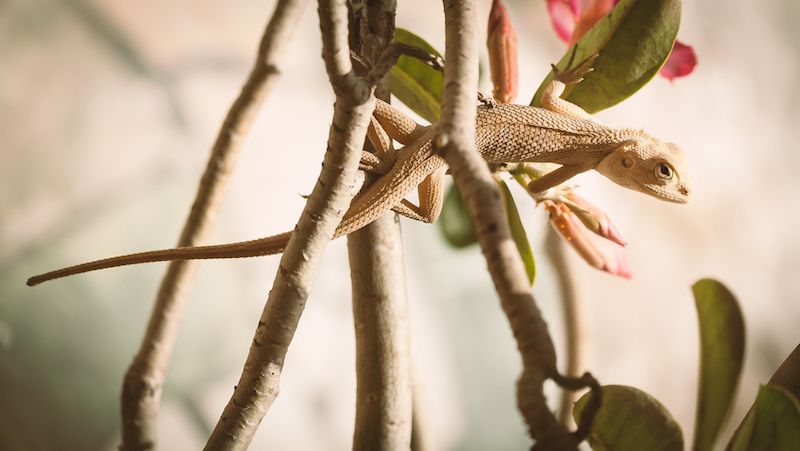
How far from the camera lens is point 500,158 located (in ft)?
2.21

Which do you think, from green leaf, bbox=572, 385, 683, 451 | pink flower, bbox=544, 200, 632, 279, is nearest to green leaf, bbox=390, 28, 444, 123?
pink flower, bbox=544, 200, 632, 279

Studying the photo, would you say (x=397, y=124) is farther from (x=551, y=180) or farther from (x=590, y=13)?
(x=590, y=13)

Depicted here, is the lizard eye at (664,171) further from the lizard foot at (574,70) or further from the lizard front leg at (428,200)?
the lizard front leg at (428,200)

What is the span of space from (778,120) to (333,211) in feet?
5.71

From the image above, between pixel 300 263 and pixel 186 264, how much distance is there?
1.45 ft

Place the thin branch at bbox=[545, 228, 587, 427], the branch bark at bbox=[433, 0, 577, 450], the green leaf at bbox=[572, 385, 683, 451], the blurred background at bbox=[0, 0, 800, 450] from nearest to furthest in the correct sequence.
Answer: the branch bark at bbox=[433, 0, 577, 450], the green leaf at bbox=[572, 385, 683, 451], the blurred background at bbox=[0, 0, 800, 450], the thin branch at bbox=[545, 228, 587, 427]

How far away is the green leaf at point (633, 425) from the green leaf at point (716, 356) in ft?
0.50

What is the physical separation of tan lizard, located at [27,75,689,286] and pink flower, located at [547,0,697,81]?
10 cm

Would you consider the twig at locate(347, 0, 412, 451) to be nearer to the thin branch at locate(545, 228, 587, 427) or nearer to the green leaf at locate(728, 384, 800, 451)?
the green leaf at locate(728, 384, 800, 451)

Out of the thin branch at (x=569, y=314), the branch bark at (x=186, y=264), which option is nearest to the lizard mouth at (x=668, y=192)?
the thin branch at (x=569, y=314)

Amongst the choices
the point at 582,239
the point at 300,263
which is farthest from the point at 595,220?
the point at 300,263

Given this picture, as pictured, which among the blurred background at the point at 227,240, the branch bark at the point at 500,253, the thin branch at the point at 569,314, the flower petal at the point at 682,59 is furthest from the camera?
the thin branch at the point at 569,314

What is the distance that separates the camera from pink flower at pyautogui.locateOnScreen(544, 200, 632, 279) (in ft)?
2.38

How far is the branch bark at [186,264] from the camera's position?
819 mm
